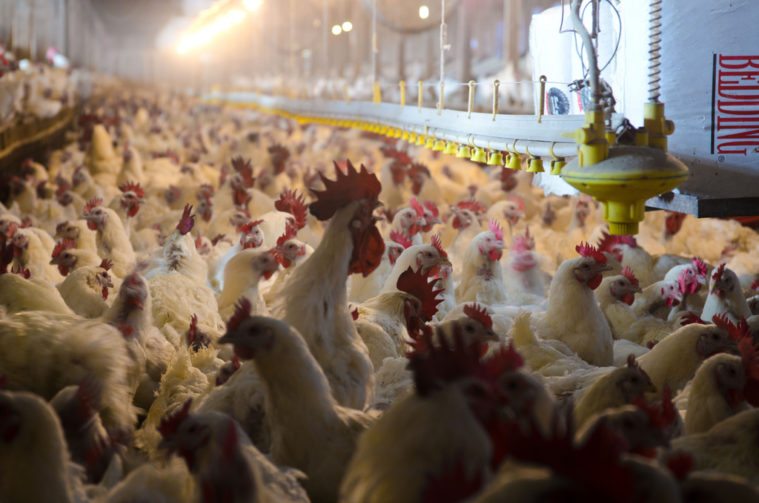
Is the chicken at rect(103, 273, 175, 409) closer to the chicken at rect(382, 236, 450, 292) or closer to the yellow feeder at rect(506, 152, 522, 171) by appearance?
the chicken at rect(382, 236, 450, 292)

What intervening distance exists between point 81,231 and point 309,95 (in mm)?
9672

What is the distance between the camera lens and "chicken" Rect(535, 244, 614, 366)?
13.7ft

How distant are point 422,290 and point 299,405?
5.08ft

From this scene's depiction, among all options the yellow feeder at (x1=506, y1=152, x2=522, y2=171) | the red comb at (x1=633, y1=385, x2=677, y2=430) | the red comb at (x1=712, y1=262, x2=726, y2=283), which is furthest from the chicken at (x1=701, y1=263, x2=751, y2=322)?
the red comb at (x1=633, y1=385, x2=677, y2=430)

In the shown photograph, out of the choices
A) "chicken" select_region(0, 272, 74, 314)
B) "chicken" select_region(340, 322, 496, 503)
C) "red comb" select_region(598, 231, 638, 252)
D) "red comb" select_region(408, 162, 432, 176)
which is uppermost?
"red comb" select_region(408, 162, 432, 176)

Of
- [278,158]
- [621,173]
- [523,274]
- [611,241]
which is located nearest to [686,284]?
[611,241]

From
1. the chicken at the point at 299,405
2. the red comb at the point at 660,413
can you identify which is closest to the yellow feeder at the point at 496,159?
the red comb at the point at 660,413

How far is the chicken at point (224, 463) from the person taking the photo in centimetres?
199

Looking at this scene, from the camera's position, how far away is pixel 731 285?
4434 mm

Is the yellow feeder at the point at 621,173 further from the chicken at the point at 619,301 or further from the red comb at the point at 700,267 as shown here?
the red comb at the point at 700,267

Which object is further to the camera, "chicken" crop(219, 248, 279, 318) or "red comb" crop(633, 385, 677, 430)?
"chicken" crop(219, 248, 279, 318)

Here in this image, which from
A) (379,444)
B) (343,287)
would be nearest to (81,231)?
(343,287)

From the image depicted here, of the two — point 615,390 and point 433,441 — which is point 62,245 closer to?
point 615,390

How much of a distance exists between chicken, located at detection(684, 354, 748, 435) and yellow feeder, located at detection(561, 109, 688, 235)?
1.77ft
